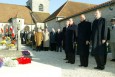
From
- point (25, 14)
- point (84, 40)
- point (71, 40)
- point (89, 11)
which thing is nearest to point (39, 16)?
point (25, 14)

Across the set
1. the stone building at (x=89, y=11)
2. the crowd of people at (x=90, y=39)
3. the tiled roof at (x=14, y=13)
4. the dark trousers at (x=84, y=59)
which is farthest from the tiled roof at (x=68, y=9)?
the dark trousers at (x=84, y=59)

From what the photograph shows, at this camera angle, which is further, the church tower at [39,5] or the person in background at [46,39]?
the church tower at [39,5]

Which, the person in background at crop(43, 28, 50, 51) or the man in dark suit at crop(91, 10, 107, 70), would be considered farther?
the person in background at crop(43, 28, 50, 51)

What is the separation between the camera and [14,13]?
57.7 m

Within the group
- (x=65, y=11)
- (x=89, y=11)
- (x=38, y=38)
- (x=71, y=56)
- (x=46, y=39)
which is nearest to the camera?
(x=71, y=56)

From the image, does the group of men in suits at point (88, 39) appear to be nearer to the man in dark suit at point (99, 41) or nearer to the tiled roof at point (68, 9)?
the man in dark suit at point (99, 41)

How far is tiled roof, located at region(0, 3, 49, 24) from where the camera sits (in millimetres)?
55750

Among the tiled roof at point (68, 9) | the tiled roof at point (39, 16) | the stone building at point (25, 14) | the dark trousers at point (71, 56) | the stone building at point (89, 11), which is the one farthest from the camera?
the tiled roof at point (39, 16)

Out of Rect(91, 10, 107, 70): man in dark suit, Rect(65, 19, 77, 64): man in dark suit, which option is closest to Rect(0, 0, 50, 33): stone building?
Rect(65, 19, 77, 64): man in dark suit

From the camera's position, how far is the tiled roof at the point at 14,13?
55.8m

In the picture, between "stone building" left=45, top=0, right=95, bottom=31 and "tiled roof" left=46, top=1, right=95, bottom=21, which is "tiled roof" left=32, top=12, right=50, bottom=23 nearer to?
"stone building" left=45, top=0, right=95, bottom=31

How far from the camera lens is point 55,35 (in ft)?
60.4

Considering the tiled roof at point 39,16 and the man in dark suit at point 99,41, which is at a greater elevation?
the tiled roof at point 39,16

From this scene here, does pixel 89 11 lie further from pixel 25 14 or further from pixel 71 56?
pixel 25 14
